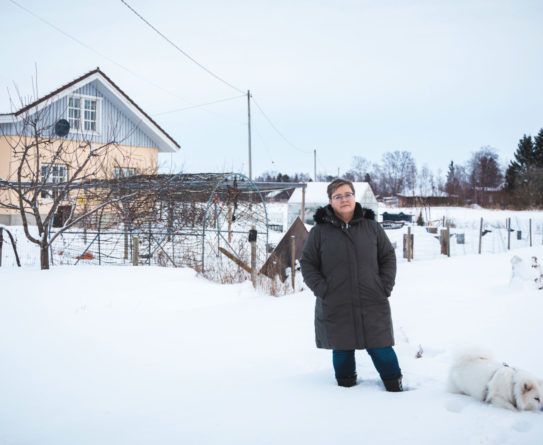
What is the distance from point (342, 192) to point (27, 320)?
167 inches

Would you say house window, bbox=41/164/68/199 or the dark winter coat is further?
house window, bbox=41/164/68/199

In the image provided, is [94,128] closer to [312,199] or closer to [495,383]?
[312,199]

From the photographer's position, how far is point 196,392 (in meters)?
3.56

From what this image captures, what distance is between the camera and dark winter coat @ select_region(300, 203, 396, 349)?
331cm

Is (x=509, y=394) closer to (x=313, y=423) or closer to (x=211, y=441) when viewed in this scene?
(x=313, y=423)

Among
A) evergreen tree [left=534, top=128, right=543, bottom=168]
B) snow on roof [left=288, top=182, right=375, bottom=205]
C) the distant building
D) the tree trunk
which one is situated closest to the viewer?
the tree trunk

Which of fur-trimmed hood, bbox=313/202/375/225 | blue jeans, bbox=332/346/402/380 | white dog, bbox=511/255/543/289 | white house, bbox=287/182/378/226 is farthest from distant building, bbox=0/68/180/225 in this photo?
blue jeans, bbox=332/346/402/380

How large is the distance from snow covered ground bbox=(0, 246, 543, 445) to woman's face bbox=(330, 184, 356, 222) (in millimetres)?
1253

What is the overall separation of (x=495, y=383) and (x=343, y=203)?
1.54 m

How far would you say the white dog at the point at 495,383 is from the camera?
9.22 feet

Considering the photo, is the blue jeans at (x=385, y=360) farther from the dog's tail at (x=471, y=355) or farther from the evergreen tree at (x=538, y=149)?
the evergreen tree at (x=538, y=149)

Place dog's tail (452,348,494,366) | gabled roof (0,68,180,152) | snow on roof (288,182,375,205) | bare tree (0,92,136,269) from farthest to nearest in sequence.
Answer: snow on roof (288,182,375,205) → gabled roof (0,68,180,152) → bare tree (0,92,136,269) → dog's tail (452,348,494,366)

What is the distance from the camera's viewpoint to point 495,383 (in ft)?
9.57

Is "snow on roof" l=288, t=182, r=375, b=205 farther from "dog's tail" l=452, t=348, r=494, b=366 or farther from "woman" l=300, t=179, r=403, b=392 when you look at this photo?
"dog's tail" l=452, t=348, r=494, b=366
